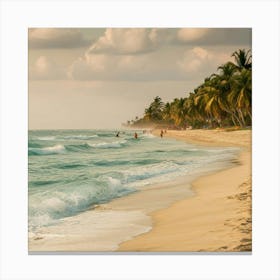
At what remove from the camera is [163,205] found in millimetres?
4781

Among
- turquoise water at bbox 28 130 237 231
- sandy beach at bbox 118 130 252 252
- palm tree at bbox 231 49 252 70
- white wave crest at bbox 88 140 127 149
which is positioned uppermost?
palm tree at bbox 231 49 252 70

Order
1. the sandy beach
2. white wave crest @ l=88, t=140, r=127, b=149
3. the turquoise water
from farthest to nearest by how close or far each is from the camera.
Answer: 1. white wave crest @ l=88, t=140, r=127, b=149
2. the turquoise water
3. the sandy beach

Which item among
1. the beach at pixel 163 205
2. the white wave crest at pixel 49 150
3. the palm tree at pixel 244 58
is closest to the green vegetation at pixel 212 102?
the palm tree at pixel 244 58

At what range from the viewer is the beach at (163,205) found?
15.2 feet

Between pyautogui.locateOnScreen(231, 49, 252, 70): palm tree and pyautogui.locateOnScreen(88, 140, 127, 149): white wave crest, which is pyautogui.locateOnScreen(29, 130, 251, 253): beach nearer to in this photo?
pyautogui.locateOnScreen(88, 140, 127, 149): white wave crest

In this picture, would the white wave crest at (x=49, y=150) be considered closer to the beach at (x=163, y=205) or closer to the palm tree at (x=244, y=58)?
the beach at (x=163, y=205)

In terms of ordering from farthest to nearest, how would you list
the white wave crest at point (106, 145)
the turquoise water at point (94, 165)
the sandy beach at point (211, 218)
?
the white wave crest at point (106, 145) → the turquoise water at point (94, 165) → the sandy beach at point (211, 218)

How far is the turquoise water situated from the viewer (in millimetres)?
4770

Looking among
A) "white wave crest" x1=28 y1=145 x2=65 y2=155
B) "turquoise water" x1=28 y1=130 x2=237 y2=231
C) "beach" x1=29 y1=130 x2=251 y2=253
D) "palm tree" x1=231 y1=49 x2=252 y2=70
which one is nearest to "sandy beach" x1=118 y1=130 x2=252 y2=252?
"beach" x1=29 y1=130 x2=251 y2=253

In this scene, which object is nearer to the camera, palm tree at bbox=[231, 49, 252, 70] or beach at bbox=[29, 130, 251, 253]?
beach at bbox=[29, 130, 251, 253]

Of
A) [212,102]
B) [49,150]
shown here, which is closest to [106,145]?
[49,150]
